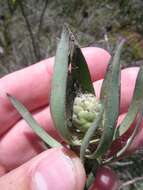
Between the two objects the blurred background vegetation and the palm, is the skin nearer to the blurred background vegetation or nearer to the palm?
the palm

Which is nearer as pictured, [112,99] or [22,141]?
[112,99]

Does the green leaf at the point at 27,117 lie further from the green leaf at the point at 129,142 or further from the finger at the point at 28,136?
the finger at the point at 28,136

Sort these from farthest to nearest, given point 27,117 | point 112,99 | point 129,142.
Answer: point 27,117, point 129,142, point 112,99

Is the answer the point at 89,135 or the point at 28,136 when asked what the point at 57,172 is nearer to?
the point at 89,135

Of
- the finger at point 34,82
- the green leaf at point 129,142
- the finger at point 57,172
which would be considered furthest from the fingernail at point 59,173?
the finger at point 34,82

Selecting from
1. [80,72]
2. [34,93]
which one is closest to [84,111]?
[80,72]

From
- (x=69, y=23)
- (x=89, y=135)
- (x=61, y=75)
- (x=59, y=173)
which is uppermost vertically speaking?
(x=61, y=75)
